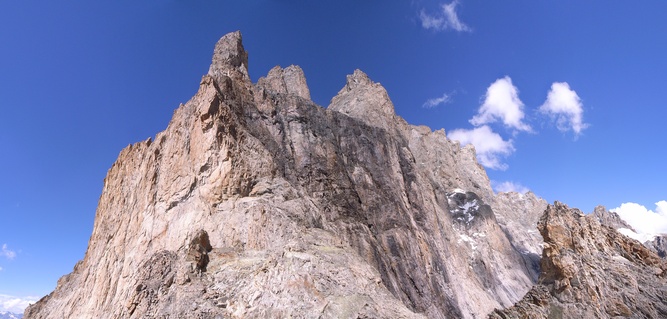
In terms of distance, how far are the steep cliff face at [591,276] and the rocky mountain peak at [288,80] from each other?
5166 cm

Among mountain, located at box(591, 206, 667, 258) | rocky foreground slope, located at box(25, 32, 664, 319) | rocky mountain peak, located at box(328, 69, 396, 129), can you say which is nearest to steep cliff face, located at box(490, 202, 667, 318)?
rocky foreground slope, located at box(25, 32, 664, 319)

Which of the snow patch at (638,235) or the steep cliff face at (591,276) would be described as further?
the snow patch at (638,235)

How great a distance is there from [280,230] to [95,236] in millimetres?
31722

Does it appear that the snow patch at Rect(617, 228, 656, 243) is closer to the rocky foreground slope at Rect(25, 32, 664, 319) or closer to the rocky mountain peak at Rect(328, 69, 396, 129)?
the rocky foreground slope at Rect(25, 32, 664, 319)

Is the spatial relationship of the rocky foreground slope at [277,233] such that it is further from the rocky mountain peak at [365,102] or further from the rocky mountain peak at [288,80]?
the rocky mountain peak at [288,80]

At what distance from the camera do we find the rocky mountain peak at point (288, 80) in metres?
76.8

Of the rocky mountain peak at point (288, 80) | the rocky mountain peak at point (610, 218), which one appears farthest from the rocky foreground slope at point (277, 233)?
the rocky mountain peak at point (610, 218)

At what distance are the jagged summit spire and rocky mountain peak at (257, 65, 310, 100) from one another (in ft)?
69.2

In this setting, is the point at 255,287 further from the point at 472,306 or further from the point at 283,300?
the point at 472,306

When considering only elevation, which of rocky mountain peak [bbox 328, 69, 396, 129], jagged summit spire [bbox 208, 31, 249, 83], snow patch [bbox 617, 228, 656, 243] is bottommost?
snow patch [bbox 617, 228, 656, 243]

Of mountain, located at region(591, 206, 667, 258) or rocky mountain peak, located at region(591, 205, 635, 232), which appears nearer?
mountain, located at region(591, 206, 667, 258)

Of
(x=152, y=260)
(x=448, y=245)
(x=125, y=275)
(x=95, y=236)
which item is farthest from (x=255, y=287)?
(x=448, y=245)

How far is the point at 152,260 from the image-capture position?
19.1 meters

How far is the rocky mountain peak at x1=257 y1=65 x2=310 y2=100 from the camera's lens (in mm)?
76812
